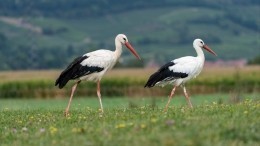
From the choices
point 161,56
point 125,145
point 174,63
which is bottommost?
point 125,145

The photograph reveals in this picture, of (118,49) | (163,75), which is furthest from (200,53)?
(118,49)

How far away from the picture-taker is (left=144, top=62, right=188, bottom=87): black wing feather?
1908 centimetres

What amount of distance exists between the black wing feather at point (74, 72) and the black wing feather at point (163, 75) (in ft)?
5.92

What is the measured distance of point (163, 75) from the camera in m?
19.1

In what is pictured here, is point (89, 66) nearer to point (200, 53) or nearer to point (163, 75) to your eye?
point (163, 75)

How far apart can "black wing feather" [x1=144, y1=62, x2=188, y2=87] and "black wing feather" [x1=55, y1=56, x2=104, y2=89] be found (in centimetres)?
181

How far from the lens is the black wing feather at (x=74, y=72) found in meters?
19.5

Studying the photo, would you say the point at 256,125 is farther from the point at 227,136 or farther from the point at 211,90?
the point at 211,90

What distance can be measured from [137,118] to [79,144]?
387cm

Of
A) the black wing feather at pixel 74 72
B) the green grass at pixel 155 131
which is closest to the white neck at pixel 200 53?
the black wing feather at pixel 74 72

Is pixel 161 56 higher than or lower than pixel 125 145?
higher

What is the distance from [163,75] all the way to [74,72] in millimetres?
2421

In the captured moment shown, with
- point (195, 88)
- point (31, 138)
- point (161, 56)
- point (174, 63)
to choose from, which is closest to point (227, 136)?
point (31, 138)

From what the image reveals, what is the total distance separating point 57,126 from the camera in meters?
15.6
